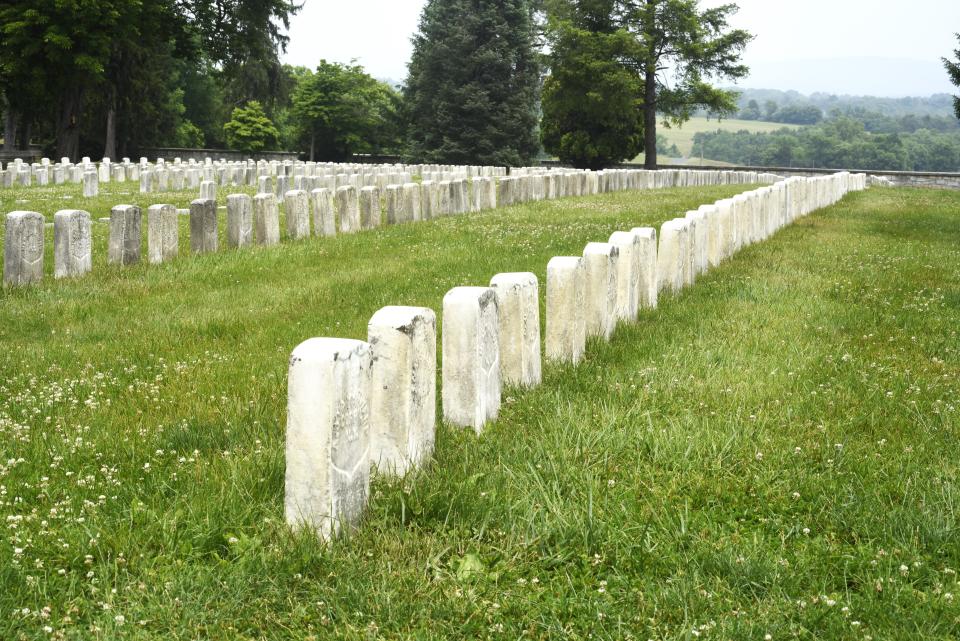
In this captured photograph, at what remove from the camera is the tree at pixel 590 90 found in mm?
50875

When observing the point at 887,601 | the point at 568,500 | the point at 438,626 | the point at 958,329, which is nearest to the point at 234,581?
the point at 438,626

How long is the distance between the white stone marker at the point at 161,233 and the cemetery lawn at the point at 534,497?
3612 mm

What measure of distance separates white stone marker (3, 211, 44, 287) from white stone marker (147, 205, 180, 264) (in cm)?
153

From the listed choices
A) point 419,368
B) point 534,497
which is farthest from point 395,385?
point 534,497

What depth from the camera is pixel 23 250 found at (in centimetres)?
972

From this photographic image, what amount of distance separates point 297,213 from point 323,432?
1072 cm

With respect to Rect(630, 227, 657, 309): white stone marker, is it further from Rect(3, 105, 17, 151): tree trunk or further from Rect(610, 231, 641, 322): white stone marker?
Rect(3, 105, 17, 151): tree trunk

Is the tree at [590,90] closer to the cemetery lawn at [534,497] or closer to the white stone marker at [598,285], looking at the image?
the white stone marker at [598,285]

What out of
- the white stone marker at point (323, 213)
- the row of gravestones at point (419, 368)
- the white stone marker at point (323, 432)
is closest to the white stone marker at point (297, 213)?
the white stone marker at point (323, 213)

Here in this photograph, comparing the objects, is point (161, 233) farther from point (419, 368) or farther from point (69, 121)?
point (69, 121)

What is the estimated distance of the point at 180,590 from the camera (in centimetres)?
322

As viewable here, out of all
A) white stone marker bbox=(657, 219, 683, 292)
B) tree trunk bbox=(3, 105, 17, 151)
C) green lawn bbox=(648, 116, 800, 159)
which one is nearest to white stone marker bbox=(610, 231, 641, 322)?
white stone marker bbox=(657, 219, 683, 292)

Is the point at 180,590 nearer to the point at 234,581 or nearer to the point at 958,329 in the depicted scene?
the point at 234,581

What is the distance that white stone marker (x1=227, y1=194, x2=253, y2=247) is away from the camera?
41.3ft
